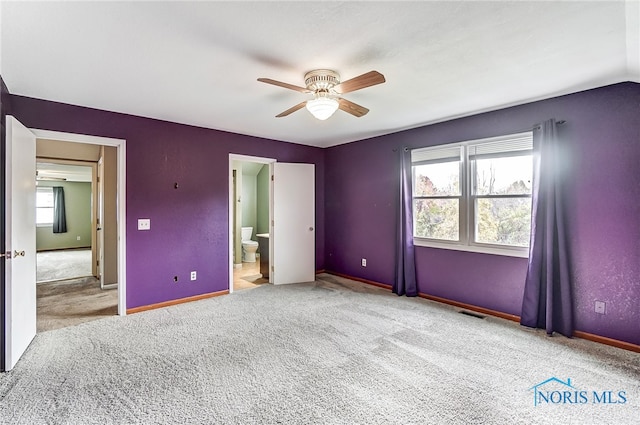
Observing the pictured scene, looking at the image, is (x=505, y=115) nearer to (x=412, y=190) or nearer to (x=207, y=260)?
(x=412, y=190)

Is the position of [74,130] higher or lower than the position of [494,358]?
higher

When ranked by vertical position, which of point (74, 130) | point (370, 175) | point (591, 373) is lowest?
point (591, 373)

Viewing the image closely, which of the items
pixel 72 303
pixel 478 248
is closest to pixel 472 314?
pixel 478 248

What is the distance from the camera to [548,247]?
3.05 meters

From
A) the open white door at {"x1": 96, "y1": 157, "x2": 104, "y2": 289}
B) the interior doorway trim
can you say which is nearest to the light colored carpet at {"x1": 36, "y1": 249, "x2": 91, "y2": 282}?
the open white door at {"x1": 96, "y1": 157, "x2": 104, "y2": 289}

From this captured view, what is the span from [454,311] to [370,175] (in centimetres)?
244

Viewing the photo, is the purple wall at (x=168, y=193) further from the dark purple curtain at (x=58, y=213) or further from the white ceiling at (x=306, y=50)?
the dark purple curtain at (x=58, y=213)

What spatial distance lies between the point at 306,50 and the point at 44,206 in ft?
36.3

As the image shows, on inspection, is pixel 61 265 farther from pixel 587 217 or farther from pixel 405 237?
pixel 587 217

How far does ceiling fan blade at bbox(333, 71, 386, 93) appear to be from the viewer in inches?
80.5

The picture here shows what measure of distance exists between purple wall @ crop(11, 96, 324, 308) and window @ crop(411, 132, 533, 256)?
282 centimetres

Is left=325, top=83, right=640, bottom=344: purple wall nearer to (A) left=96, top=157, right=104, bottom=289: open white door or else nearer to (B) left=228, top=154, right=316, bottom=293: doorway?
(B) left=228, top=154, right=316, bottom=293: doorway

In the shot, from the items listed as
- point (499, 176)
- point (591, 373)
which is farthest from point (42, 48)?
point (591, 373)

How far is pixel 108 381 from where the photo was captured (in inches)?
87.8
